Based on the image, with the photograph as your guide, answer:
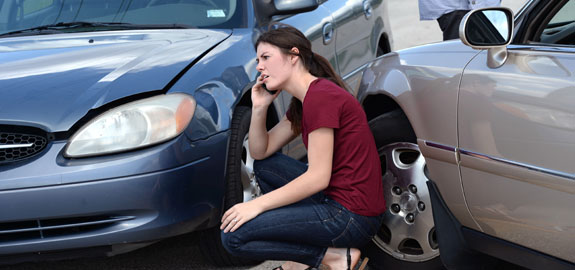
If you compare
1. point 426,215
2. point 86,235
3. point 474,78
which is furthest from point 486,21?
point 86,235

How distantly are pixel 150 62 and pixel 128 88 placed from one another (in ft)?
0.82

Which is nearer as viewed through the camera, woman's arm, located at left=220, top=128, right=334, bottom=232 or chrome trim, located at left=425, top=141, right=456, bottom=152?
chrome trim, located at left=425, top=141, right=456, bottom=152

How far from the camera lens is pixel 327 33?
5547 millimetres

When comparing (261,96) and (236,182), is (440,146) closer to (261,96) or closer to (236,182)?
(261,96)

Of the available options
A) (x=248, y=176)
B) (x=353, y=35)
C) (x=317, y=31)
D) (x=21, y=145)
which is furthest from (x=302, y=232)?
(x=353, y=35)

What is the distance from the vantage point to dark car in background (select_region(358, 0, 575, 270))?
2781 millimetres

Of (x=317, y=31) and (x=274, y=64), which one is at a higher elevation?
(x=274, y=64)

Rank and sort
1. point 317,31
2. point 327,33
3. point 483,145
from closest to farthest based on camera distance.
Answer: point 483,145
point 317,31
point 327,33

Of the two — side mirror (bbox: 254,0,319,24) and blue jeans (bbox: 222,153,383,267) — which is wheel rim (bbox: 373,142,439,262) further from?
side mirror (bbox: 254,0,319,24)

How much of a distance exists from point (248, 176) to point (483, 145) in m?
1.43

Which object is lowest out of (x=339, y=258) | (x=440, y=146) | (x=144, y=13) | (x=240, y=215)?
(x=339, y=258)

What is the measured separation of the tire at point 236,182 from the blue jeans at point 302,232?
41cm

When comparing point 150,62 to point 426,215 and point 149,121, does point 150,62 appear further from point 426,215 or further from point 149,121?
point 426,215

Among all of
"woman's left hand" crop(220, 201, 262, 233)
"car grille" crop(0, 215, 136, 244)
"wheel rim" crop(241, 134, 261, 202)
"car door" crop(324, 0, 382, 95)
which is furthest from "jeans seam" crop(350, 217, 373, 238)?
"car door" crop(324, 0, 382, 95)
